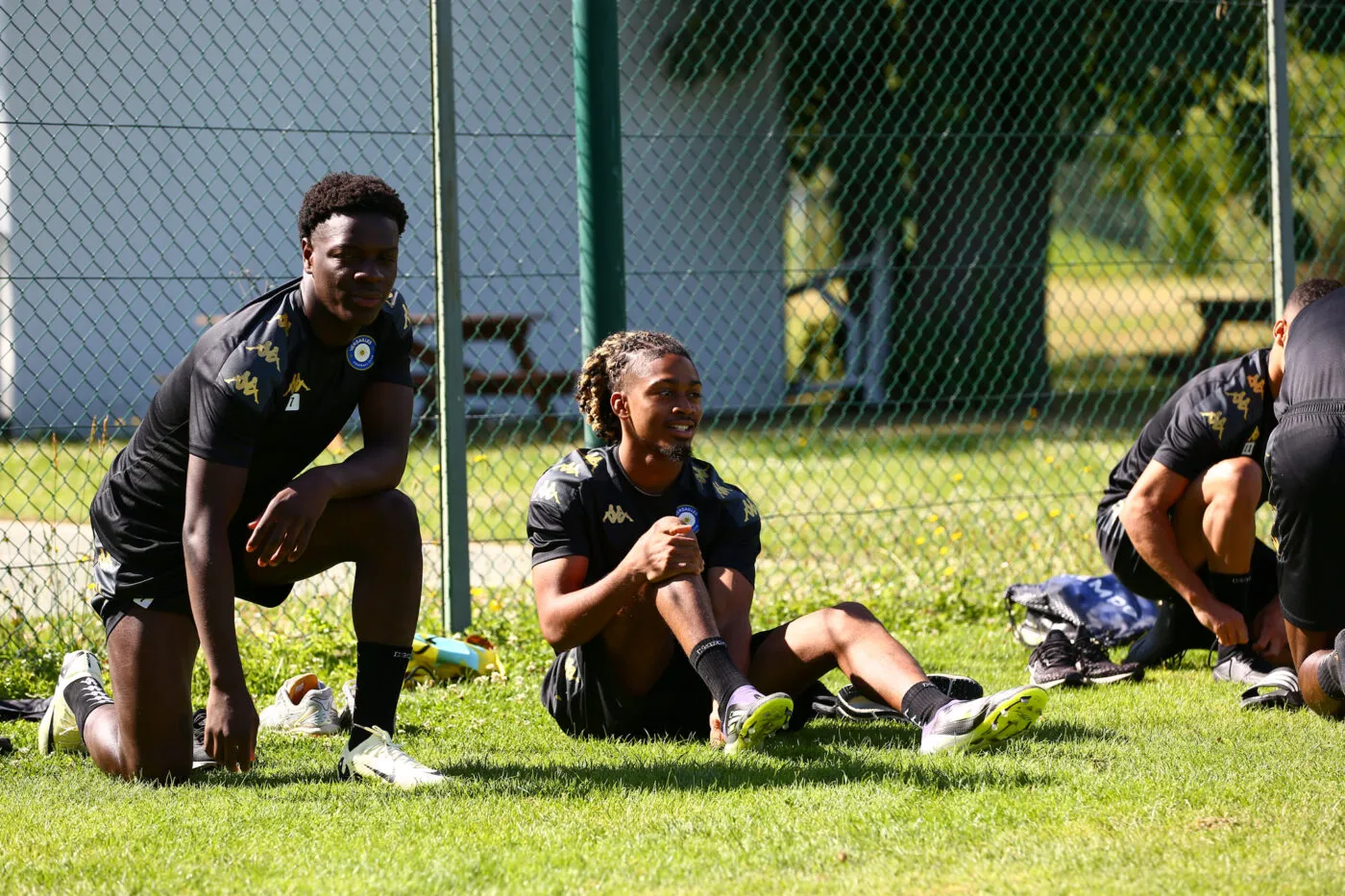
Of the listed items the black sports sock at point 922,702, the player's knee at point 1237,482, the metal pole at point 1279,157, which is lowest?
the black sports sock at point 922,702

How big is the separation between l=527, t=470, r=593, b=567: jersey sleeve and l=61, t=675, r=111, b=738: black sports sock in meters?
1.27

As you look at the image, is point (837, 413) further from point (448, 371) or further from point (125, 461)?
point (125, 461)

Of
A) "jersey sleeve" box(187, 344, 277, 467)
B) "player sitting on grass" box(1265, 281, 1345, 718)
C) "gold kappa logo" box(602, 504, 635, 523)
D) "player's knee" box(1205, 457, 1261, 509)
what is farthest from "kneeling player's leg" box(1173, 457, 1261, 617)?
"jersey sleeve" box(187, 344, 277, 467)

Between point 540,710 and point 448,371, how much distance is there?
4.83 ft

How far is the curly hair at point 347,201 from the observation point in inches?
146

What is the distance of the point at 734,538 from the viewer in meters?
4.25

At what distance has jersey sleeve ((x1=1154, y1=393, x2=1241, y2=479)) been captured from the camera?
4.81 metres

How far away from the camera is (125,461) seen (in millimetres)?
Result: 3945

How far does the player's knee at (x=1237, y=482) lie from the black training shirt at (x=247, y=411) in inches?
103

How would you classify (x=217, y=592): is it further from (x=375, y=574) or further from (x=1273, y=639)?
(x=1273, y=639)

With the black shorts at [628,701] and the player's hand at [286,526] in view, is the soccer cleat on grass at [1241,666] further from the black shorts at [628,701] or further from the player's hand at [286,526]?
the player's hand at [286,526]

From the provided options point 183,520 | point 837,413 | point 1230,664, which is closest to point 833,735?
point 1230,664

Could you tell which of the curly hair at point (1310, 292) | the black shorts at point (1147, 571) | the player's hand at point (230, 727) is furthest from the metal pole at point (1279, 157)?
the player's hand at point (230, 727)

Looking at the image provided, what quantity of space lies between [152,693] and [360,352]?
1.02 meters
